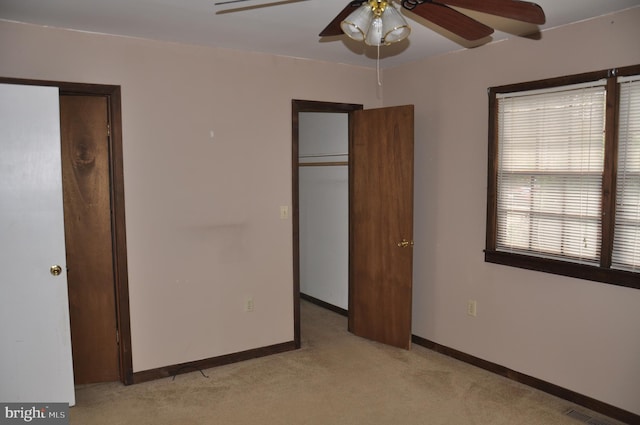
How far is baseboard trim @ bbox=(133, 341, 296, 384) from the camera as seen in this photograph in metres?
3.46

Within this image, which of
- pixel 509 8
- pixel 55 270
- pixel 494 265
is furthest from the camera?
pixel 494 265

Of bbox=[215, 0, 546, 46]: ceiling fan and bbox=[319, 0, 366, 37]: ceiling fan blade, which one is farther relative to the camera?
bbox=[319, 0, 366, 37]: ceiling fan blade

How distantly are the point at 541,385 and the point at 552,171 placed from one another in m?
1.45

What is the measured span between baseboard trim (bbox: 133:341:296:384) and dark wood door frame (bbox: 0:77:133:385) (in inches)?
4.5

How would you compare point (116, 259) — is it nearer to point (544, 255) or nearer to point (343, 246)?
point (343, 246)

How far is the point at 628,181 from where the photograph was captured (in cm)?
278

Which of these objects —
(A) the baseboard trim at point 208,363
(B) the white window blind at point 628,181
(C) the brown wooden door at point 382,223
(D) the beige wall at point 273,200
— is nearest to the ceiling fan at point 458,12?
(B) the white window blind at point 628,181

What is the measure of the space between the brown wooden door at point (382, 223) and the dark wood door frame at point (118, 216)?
1947 mm

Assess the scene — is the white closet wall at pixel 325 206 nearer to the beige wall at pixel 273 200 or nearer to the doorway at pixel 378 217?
the doorway at pixel 378 217

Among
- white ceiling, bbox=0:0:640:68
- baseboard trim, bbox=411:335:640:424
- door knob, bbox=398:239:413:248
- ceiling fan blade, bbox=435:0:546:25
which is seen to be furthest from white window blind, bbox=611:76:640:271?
door knob, bbox=398:239:413:248

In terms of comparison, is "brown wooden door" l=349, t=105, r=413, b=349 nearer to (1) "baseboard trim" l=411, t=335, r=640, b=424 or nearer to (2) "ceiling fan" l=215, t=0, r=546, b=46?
(1) "baseboard trim" l=411, t=335, r=640, b=424

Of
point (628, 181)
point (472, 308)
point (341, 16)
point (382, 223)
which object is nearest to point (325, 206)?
point (382, 223)

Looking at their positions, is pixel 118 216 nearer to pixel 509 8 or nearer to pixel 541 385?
pixel 509 8

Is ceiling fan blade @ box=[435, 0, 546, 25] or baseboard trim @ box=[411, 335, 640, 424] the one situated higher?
ceiling fan blade @ box=[435, 0, 546, 25]
